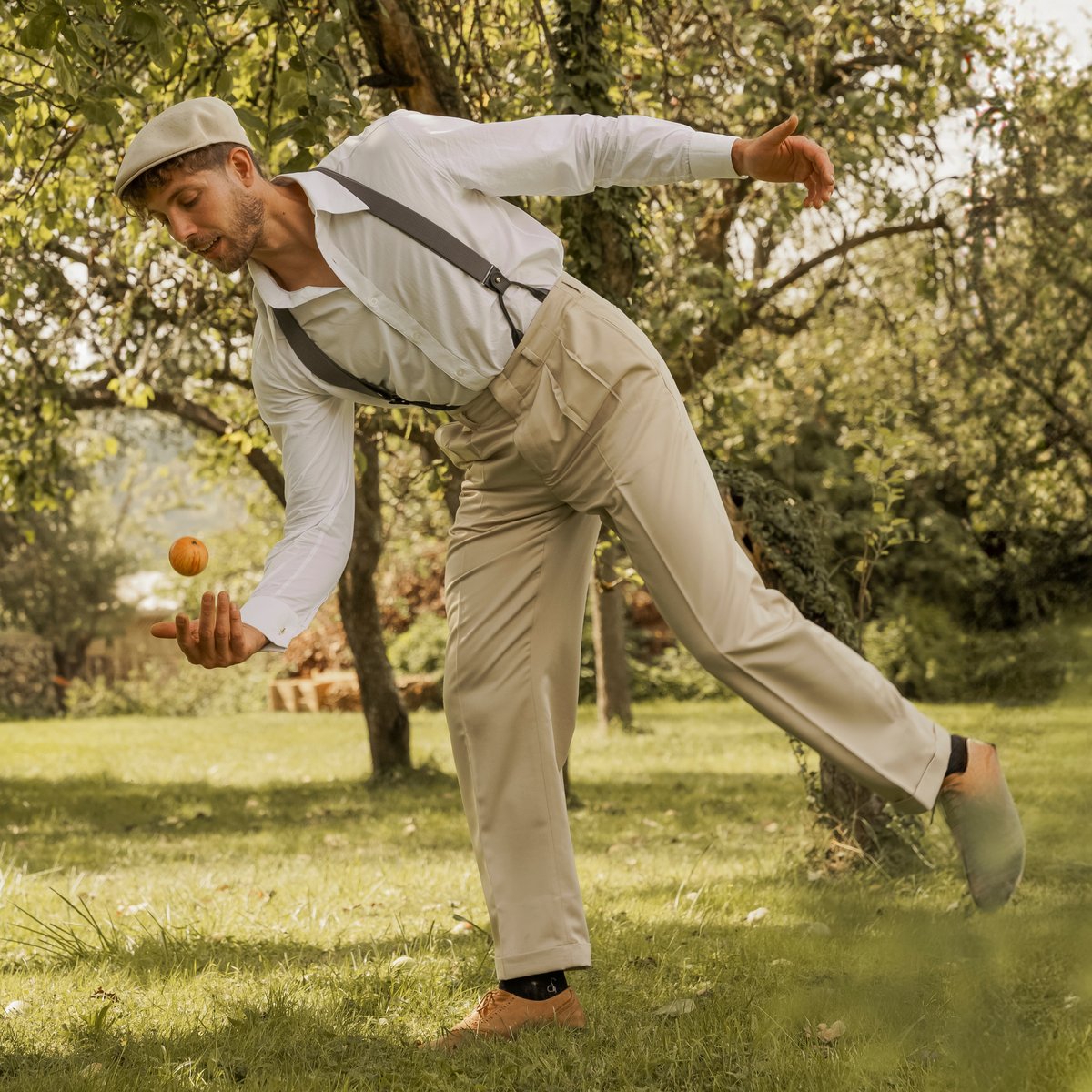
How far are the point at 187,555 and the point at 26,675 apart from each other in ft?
67.8

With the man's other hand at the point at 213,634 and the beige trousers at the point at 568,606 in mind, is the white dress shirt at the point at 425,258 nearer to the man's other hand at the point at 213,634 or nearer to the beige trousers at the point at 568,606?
the beige trousers at the point at 568,606

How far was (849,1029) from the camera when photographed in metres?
2.53

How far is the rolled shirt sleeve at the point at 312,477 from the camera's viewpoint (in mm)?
2426

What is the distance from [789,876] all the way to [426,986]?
6.57ft

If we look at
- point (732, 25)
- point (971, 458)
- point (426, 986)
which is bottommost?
point (426, 986)

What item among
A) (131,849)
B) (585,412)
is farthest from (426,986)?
(131,849)

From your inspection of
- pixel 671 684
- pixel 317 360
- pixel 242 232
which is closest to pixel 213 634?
pixel 317 360

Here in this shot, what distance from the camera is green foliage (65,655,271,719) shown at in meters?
19.9

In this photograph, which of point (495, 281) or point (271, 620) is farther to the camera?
point (495, 281)

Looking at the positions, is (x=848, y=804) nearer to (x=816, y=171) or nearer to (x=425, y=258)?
(x=816, y=171)

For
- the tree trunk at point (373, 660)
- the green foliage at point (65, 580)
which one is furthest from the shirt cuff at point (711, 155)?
the green foliage at point (65, 580)

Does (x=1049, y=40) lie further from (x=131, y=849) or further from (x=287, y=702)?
(x=287, y=702)

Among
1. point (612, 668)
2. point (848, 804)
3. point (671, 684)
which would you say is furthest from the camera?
point (671, 684)

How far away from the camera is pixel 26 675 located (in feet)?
68.7
